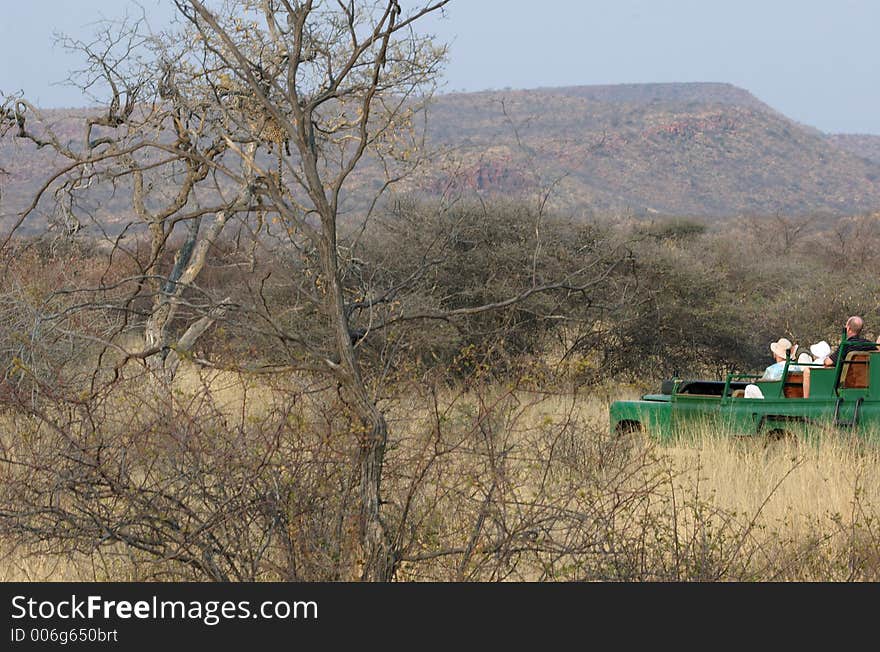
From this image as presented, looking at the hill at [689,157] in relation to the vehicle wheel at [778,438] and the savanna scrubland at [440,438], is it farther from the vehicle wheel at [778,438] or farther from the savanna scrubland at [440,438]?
the vehicle wheel at [778,438]

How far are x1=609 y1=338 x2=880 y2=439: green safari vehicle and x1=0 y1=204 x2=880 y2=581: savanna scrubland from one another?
Result: 0.77 ft

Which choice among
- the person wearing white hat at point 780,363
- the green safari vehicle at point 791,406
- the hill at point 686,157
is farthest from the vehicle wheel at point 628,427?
the hill at point 686,157

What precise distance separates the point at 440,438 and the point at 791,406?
5.58m

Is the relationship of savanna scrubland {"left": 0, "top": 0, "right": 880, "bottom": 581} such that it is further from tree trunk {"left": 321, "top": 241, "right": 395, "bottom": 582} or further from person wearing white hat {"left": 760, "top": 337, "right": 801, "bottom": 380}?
person wearing white hat {"left": 760, "top": 337, "right": 801, "bottom": 380}

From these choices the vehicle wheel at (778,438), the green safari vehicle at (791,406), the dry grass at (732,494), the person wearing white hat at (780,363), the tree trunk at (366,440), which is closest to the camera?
the tree trunk at (366,440)

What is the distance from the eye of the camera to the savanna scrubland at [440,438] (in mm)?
4574

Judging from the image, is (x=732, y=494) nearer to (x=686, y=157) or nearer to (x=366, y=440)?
(x=366, y=440)

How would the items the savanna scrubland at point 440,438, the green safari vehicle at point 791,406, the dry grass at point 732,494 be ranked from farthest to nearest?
the green safari vehicle at point 791,406 → the dry grass at point 732,494 → the savanna scrubland at point 440,438

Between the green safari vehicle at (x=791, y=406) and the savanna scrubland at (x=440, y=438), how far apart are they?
0.23m

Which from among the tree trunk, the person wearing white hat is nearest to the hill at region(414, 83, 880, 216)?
the person wearing white hat

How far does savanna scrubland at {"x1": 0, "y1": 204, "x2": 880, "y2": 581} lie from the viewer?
457 cm

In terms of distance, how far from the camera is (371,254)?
1445 cm

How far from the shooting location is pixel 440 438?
13.7 ft

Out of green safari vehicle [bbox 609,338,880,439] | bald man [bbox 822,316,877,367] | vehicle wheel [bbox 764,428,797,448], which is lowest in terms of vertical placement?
vehicle wheel [bbox 764,428,797,448]
